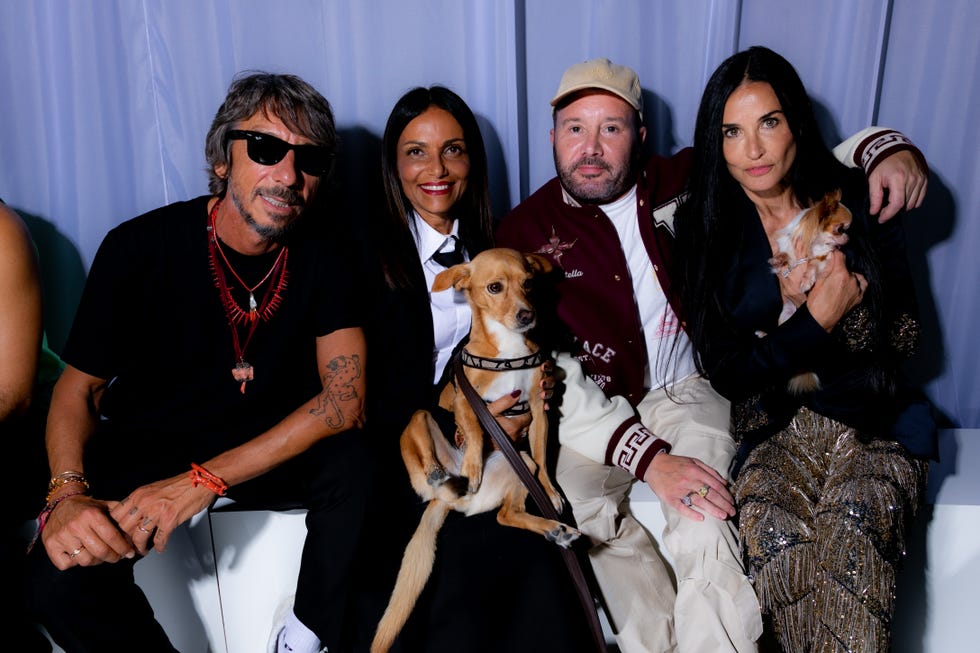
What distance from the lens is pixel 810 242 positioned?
1872 mm

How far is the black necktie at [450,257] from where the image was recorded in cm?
224

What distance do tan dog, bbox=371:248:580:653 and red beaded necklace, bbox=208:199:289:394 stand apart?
0.46 meters

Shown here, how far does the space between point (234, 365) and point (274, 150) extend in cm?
59

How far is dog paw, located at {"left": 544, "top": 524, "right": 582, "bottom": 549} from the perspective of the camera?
1.81 meters

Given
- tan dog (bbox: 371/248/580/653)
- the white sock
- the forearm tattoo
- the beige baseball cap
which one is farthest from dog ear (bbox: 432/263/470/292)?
the white sock

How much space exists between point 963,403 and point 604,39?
175cm

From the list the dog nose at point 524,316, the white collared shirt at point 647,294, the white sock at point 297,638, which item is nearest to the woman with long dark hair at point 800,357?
the white collared shirt at point 647,294

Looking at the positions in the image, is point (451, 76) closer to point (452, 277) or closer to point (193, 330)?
point (452, 277)

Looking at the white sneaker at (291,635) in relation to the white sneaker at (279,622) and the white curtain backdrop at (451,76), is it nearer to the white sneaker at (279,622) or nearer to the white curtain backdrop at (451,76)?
the white sneaker at (279,622)

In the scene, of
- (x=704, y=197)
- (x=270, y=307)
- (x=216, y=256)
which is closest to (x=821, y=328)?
(x=704, y=197)

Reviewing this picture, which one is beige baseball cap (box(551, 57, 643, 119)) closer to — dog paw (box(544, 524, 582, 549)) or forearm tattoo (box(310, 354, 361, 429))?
forearm tattoo (box(310, 354, 361, 429))

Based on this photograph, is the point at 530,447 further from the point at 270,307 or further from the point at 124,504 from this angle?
the point at 124,504

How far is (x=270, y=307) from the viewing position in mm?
2016

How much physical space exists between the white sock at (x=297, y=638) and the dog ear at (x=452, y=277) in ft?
3.03
